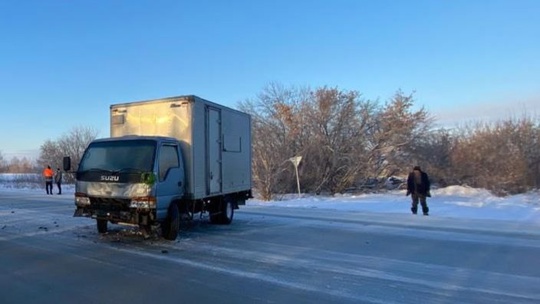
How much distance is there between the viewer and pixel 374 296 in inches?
237

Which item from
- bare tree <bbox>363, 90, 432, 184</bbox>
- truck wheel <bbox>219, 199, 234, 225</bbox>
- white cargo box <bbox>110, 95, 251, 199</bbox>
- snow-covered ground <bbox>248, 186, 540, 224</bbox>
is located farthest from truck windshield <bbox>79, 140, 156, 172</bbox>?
bare tree <bbox>363, 90, 432, 184</bbox>

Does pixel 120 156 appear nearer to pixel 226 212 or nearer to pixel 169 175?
pixel 169 175

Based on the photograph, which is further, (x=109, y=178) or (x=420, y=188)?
(x=420, y=188)

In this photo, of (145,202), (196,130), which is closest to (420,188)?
(196,130)

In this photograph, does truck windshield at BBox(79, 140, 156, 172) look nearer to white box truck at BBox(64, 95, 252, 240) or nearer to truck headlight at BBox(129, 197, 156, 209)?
white box truck at BBox(64, 95, 252, 240)

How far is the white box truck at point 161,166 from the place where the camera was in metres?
9.78

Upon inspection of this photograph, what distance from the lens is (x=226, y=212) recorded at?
43.5ft

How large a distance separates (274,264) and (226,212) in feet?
18.0

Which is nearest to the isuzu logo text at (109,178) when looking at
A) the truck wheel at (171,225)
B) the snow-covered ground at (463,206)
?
the truck wheel at (171,225)

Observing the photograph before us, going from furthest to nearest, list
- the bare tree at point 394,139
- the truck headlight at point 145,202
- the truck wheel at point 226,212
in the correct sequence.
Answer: the bare tree at point 394,139 < the truck wheel at point 226,212 < the truck headlight at point 145,202

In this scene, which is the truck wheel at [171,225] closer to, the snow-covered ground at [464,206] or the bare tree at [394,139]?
the snow-covered ground at [464,206]

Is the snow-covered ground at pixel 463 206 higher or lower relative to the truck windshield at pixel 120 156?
lower

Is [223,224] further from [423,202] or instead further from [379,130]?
[379,130]

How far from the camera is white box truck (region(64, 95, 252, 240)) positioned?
9.78m
